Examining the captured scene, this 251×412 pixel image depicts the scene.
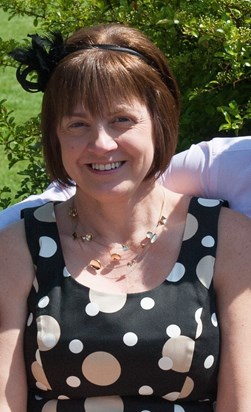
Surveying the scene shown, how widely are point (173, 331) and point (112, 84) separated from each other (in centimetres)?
79

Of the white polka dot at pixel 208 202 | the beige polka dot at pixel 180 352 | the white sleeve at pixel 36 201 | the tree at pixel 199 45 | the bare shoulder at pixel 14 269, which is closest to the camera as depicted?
the beige polka dot at pixel 180 352

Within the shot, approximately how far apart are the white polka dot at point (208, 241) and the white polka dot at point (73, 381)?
1.93ft

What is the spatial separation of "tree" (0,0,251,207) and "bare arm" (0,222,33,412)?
116 centimetres

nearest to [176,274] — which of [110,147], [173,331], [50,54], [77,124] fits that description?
[173,331]

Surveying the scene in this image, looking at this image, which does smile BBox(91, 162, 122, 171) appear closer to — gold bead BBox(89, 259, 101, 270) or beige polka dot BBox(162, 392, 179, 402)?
gold bead BBox(89, 259, 101, 270)

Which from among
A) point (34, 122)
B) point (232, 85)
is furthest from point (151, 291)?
point (34, 122)

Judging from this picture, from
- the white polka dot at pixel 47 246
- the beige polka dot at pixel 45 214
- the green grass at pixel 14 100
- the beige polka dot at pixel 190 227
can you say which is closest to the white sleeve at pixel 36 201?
the beige polka dot at pixel 45 214

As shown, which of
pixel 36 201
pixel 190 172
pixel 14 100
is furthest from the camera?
pixel 14 100

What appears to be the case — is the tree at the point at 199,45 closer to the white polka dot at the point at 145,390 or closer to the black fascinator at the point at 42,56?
the black fascinator at the point at 42,56

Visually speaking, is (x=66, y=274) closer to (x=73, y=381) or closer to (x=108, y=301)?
(x=108, y=301)

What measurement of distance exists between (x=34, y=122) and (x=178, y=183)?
1.49 metres

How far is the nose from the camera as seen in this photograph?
306 cm

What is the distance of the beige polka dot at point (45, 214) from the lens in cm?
330

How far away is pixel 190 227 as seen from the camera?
3.25 metres
